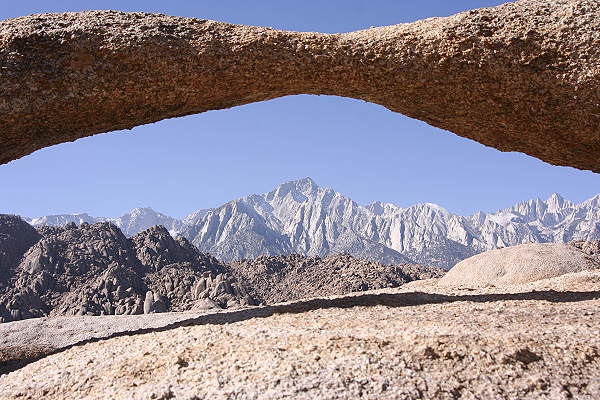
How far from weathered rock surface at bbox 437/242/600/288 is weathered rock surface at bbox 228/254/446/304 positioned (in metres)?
12.1

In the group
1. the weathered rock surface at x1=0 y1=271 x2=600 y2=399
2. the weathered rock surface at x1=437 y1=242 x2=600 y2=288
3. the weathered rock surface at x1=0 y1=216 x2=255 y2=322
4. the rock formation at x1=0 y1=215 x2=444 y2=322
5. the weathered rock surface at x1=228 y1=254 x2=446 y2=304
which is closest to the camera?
the weathered rock surface at x1=0 y1=271 x2=600 y2=399

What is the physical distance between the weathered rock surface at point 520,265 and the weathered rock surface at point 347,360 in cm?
812

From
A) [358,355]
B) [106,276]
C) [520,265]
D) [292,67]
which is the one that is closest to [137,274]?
[106,276]

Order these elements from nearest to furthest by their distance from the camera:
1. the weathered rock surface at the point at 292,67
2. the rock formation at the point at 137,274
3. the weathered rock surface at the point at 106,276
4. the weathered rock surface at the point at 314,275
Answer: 1. the weathered rock surface at the point at 292,67
2. the weathered rock surface at the point at 106,276
3. the rock formation at the point at 137,274
4. the weathered rock surface at the point at 314,275

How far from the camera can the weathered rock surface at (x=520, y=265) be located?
16.3 m

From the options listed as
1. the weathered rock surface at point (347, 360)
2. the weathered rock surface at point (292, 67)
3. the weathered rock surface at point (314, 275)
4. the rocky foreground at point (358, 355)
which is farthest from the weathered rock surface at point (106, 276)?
the weathered rock surface at point (347, 360)

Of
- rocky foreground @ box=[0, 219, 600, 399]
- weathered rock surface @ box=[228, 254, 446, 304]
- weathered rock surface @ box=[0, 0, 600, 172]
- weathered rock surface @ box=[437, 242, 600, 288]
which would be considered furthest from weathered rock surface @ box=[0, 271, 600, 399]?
A: weathered rock surface @ box=[228, 254, 446, 304]

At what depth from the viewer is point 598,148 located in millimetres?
9766

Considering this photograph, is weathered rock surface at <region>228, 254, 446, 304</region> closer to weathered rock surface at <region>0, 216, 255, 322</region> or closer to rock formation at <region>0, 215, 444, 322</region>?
rock formation at <region>0, 215, 444, 322</region>

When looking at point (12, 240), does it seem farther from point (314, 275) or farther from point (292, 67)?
point (292, 67)

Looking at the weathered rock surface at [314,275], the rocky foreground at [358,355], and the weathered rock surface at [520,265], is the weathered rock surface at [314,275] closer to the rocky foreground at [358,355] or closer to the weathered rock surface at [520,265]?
the weathered rock surface at [520,265]

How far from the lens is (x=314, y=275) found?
36.1 m

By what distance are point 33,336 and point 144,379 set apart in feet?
26.3

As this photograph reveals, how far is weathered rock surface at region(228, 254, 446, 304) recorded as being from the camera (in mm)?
31625
